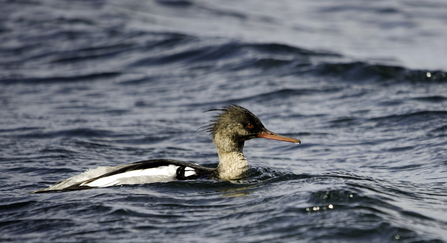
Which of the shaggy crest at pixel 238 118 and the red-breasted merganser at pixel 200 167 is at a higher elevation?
the shaggy crest at pixel 238 118

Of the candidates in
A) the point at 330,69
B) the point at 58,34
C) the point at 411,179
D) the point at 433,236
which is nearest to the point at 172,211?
the point at 433,236

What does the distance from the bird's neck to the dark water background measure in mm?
337

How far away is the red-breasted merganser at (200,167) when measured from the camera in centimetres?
719

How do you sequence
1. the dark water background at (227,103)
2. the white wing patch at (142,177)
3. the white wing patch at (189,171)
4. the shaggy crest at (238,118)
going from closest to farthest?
the dark water background at (227,103)
the white wing patch at (142,177)
the white wing patch at (189,171)
the shaggy crest at (238,118)

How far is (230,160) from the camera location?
8047 millimetres

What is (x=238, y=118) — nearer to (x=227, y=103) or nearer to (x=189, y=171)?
(x=189, y=171)

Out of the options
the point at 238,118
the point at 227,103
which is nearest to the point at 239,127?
the point at 238,118

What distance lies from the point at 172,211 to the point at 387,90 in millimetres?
7973

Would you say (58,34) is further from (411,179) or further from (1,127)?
(411,179)

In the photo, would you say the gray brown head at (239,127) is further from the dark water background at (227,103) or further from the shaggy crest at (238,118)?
the dark water background at (227,103)

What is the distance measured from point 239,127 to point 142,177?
1521mm

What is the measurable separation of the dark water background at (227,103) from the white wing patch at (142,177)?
0.19 metres

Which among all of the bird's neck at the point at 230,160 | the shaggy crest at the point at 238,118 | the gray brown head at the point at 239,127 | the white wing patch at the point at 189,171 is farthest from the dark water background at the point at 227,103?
the shaggy crest at the point at 238,118

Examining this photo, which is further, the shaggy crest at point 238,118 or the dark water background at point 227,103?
the shaggy crest at point 238,118
